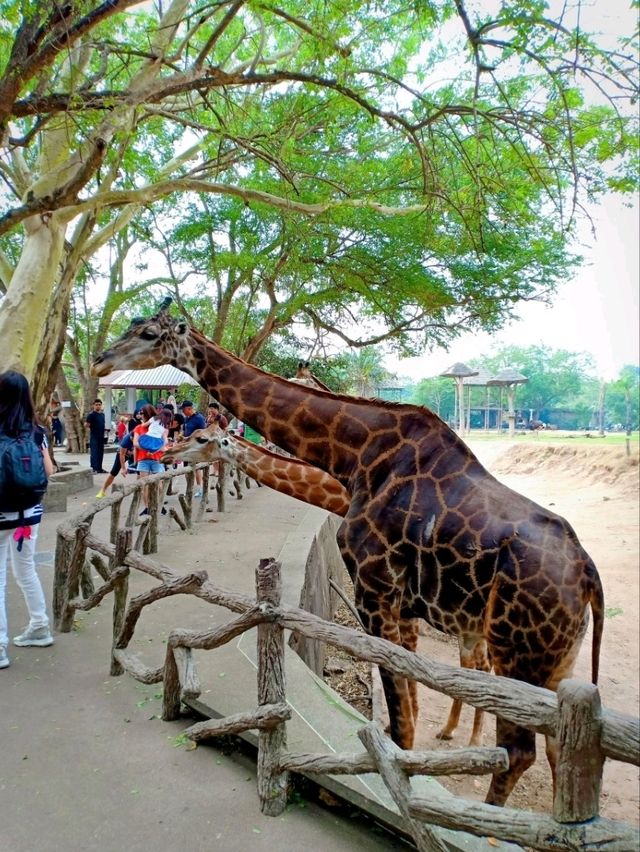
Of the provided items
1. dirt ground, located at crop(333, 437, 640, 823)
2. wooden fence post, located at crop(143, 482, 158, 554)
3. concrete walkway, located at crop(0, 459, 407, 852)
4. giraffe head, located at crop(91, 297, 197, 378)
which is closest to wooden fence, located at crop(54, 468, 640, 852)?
concrete walkway, located at crop(0, 459, 407, 852)

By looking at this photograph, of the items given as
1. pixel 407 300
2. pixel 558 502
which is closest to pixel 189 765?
pixel 407 300

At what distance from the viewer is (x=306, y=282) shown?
16750mm

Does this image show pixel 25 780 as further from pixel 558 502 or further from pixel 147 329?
pixel 558 502

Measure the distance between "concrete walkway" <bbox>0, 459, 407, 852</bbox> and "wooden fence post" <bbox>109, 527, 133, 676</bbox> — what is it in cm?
10

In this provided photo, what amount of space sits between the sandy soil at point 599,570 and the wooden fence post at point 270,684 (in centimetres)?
275

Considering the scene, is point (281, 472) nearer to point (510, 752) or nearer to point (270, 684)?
point (270, 684)

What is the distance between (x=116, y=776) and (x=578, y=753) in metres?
2.28

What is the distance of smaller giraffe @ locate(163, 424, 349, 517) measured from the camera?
4.44 metres

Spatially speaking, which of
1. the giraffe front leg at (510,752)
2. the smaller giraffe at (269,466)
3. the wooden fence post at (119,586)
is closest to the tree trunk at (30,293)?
the smaller giraffe at (269,466)

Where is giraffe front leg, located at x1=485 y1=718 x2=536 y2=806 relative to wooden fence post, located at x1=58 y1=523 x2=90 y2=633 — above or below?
below

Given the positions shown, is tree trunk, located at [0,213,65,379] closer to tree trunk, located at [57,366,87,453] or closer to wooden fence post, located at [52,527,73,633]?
wooden fence post, located at [52,527,73,633]

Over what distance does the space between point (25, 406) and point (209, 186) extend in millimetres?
6907

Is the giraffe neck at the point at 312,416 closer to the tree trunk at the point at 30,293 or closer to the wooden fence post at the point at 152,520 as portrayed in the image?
the wooden fence post at the point at 152,520

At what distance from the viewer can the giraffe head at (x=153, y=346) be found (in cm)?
455
